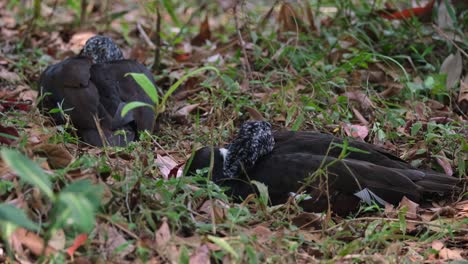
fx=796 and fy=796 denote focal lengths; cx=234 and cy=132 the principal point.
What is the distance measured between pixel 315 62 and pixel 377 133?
1145 millimetres

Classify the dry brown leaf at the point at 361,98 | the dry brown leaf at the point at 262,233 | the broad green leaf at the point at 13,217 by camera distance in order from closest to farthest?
the broad green leaf at the point at 13,217 → the dry brown leaf at the point at 262,233 → the dry brown leaf at the point at 361,98

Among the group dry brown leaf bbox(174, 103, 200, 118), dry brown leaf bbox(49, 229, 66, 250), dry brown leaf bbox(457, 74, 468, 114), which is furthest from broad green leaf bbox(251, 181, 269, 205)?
dry brown leaf bbox(457, 74, 468, 114)

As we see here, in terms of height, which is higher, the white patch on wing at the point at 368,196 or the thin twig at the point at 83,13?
the thin twig at the point at 83,13

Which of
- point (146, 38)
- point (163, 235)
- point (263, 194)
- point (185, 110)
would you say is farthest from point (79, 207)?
point (146, 38)

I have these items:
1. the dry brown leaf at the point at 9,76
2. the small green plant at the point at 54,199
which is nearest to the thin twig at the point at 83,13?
the dry brown leaf at the point at 9,76

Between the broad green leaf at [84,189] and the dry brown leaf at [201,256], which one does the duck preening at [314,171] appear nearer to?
the dry brown leaf at [201,256]

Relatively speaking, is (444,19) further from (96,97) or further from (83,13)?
(83,13)

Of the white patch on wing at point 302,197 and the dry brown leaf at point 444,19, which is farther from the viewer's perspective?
the dry brown leaf at point 444,19

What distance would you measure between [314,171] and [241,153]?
53 cm

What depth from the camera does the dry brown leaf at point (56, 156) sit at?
3.67m

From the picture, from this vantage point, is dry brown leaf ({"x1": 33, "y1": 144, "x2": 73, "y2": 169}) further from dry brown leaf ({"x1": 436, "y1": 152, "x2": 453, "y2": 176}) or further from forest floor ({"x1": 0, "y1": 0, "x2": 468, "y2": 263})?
dry brown leaf ({"x1": 436, "y1": 152, "x2": 453, "y2": 176})

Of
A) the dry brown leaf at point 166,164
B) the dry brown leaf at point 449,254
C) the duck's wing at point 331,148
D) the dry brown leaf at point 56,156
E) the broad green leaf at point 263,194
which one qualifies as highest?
the dry brown leaf at point 56,156

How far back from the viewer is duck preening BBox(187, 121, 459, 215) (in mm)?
4312

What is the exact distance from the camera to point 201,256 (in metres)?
3.27
